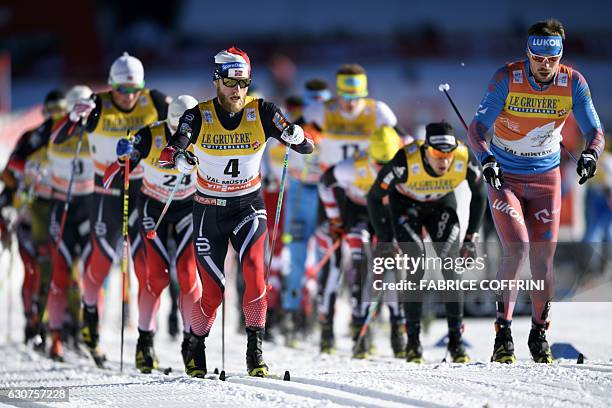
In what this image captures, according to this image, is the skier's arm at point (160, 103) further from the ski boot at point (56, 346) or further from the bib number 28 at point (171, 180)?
the ski boot at point (56, 346)

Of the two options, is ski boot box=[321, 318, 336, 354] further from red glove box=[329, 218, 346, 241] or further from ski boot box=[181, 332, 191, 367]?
ski boot box=[181, 332, 191, 367]

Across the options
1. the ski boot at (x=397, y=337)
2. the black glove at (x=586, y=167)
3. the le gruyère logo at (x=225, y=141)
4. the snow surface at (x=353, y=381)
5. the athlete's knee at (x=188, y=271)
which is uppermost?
the le gruyère logo at (x=225, y=141)

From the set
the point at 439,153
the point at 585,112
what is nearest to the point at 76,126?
the point at 439,153

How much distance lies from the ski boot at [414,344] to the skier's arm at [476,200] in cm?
94

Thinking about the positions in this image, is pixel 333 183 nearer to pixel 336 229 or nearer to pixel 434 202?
pixel 336 229

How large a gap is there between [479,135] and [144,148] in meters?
2.78

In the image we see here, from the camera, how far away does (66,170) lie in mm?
12273

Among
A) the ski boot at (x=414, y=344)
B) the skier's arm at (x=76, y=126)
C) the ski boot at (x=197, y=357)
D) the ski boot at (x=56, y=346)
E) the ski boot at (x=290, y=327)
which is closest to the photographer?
the ski boot at (x=197, y=357)

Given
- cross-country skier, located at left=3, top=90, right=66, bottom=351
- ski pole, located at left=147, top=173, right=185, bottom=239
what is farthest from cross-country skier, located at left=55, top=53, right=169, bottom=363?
cross-country skier, located at left=3, top=90, right=66, bottom=351

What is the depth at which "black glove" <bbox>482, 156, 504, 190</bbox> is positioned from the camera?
8195 millimetres

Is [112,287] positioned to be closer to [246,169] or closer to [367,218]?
[367,218]

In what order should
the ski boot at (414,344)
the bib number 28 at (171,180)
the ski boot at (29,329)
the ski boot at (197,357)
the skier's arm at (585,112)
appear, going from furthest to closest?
the ski boot at (29,329), the ski boot at (414,344), the bib number 28 at (171,180), the ski boot at (197,357), the skier's arm at (585,112)

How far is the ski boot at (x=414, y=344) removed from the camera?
32.5 feet

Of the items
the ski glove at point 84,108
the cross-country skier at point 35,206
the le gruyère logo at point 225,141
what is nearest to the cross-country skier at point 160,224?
the ski glove at point 84,108
